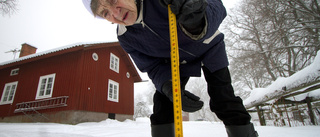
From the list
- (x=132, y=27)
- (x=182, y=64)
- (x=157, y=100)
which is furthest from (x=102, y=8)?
(x=157, y=100)

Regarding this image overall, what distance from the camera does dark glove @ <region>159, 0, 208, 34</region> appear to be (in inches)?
36.8

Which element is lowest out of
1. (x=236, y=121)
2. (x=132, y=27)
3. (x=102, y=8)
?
(x=236, y=121)

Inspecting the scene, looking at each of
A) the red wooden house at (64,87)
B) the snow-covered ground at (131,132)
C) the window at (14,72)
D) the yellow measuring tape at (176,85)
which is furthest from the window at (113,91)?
the yellow measuring tape at (176,85)

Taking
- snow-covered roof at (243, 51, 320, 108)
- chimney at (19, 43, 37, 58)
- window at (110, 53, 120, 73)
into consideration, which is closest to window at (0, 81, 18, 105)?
chimney at (19, 43, 37, 58)

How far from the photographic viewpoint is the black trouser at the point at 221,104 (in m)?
1.28

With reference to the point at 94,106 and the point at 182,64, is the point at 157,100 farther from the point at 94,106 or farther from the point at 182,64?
Result: the point at 94,106

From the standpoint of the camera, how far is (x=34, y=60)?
9.89m

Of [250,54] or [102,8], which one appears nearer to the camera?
[102,8]

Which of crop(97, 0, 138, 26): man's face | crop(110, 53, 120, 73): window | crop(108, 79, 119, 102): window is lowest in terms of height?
crop(97, 0, 138, 26): man's face

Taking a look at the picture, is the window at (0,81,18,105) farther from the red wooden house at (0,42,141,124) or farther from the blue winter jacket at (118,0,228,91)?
the blue winter jacket at (118,0,228,91)

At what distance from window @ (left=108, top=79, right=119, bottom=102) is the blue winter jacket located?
1002 centimetres

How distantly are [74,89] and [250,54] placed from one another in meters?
11.8

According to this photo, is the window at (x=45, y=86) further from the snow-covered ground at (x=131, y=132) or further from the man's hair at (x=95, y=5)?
the man's hair at (x=95, y=5)

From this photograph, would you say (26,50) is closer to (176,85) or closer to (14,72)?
(14,72)
